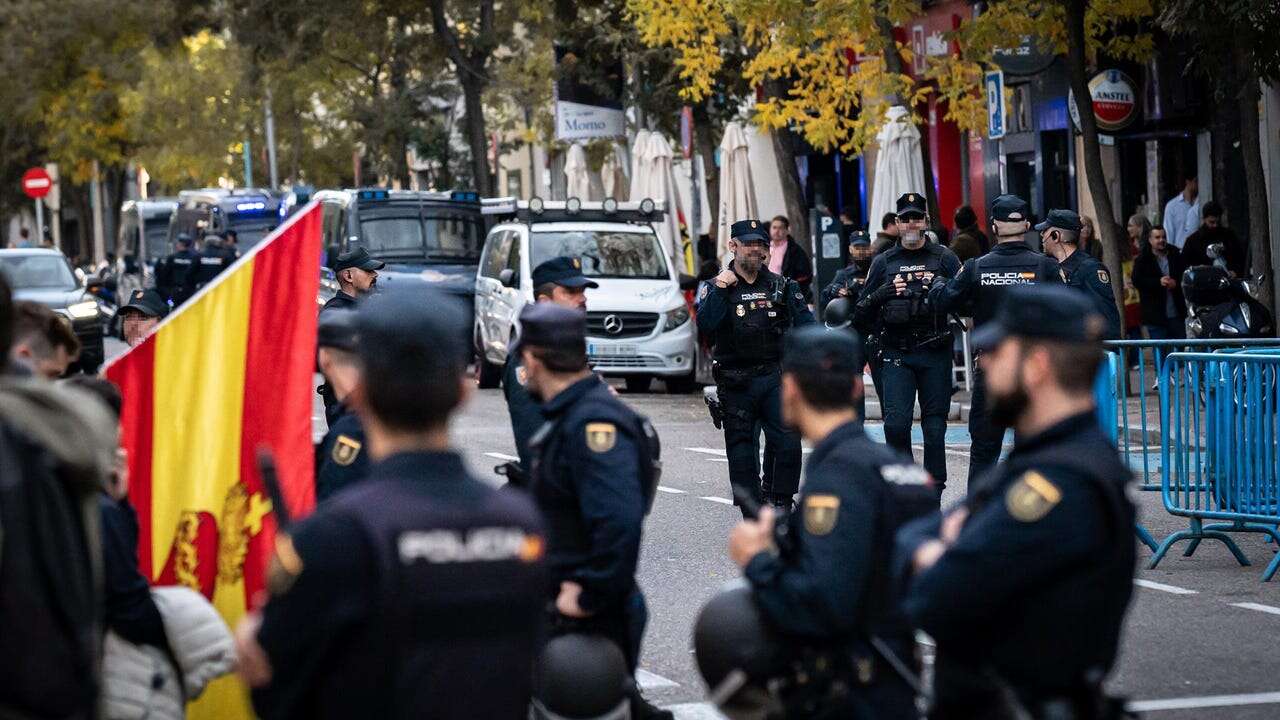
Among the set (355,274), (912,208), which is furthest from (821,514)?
(912,208)

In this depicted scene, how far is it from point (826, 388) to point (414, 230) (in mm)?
23668

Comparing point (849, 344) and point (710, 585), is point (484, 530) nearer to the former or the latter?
point (849, 344)

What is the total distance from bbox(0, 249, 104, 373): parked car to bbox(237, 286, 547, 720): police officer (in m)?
22.3

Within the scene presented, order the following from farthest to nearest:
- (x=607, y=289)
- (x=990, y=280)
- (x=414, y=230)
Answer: (x=414, y=230) < (x=607, y=289) < (x=990, y=280)

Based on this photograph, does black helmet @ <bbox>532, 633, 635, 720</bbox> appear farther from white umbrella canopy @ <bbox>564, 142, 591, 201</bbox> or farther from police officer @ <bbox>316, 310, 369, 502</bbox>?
white umbrella canopy @ <bbox>564, 142, 591, 201</bbox>

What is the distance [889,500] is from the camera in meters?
4.86

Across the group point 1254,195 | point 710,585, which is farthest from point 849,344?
point 1254,195

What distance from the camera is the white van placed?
23891mm

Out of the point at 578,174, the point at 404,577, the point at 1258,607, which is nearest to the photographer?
the point at 404,577

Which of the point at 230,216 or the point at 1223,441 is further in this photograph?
the point at 230,216

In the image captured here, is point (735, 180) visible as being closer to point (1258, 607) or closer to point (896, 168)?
point (896, 168)

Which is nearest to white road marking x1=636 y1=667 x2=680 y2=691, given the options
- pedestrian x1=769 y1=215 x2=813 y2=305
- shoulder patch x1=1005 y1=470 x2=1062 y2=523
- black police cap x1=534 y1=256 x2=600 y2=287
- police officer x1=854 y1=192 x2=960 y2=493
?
black police cap x1=534 y1=256 x2=600 y2=287

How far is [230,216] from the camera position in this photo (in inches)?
1555

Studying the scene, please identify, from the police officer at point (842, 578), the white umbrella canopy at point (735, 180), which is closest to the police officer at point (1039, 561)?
the police officer at point (842, 578)
